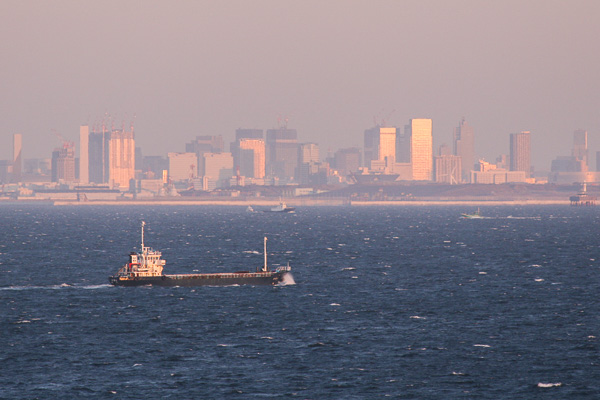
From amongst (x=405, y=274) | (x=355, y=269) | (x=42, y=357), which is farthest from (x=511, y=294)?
(x=42, y=357)

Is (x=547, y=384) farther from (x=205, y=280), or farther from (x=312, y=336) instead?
(x=205, y=280)

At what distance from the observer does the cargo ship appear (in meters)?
117

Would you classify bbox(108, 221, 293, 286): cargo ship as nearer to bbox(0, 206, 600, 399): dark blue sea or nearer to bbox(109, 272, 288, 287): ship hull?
bbox(109, 272, 288, 287): ship hull

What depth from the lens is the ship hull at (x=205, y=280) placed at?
386 feet

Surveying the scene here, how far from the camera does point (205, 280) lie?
119 meters

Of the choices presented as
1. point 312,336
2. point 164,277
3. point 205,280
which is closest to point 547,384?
point 312,336

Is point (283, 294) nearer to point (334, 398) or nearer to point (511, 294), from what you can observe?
point (511, 294)

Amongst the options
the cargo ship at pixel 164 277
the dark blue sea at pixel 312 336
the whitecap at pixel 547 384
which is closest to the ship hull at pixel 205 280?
the cargo ship at pixel 164 277

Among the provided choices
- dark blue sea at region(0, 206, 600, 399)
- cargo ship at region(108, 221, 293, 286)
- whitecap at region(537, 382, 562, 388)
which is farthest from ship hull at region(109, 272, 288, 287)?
whitecap at region(537, 382, 562, 388)

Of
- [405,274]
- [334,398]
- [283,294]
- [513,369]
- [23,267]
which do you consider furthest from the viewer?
[23,267]

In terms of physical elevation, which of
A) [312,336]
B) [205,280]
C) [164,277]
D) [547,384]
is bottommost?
[547,384]

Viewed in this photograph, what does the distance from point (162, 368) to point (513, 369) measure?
26.2m

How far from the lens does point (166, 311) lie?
97.1m

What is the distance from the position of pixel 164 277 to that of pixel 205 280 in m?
5.29
